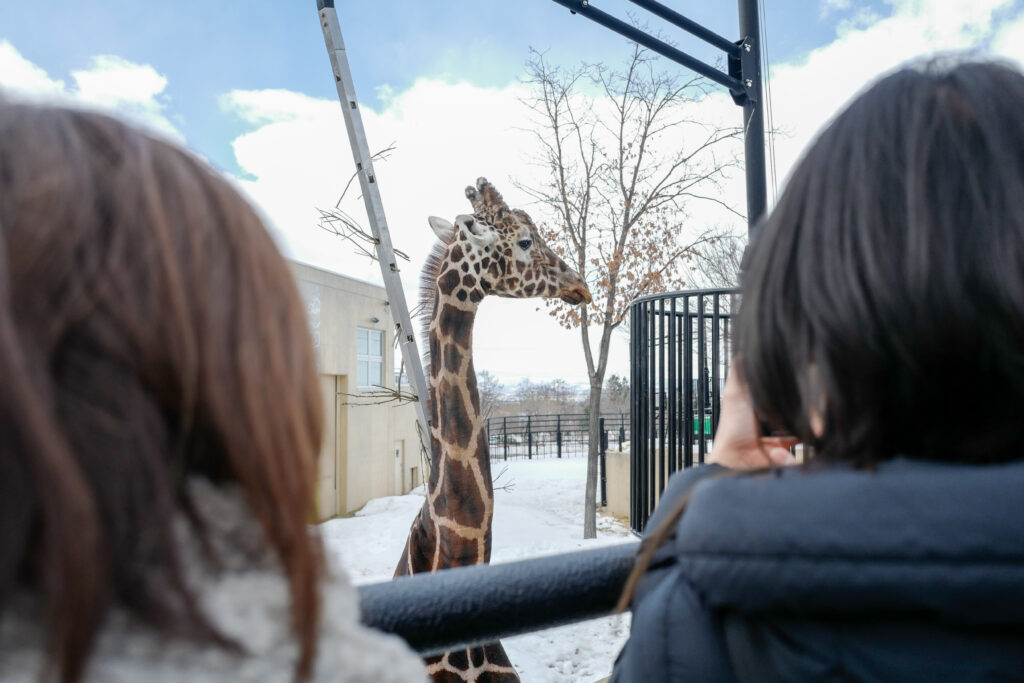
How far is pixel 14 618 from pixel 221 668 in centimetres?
10

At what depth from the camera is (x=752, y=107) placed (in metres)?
2.54

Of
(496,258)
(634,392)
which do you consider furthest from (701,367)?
(496,258)

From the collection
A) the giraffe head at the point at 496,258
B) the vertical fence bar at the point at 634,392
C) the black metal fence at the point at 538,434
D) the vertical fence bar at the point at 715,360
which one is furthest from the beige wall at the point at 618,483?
the vertical fence bar at the point at 715,360

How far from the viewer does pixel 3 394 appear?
0.29 meters

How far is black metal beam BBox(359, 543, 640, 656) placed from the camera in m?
0.55

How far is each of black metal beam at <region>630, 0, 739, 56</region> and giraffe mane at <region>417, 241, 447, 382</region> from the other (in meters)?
1.32

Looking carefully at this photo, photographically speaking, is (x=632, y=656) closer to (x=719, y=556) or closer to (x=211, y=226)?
(x=719, y=556)

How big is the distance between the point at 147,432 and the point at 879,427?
0.51 meters

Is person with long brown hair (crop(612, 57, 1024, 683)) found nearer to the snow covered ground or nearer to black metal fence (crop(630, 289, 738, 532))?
the snow covered ground

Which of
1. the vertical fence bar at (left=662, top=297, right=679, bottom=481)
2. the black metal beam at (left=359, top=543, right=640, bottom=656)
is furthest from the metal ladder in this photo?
the black metal beam at (left=359, top=543, right=640, bottom=656)

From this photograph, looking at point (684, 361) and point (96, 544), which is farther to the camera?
point (684, 361)

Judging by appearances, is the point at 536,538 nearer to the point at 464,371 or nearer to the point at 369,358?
the point at 369,358

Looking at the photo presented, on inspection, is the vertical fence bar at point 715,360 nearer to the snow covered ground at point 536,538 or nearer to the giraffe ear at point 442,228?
the snow covered ground at point 536,538

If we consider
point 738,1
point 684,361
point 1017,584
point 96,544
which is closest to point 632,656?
point 1017,584
